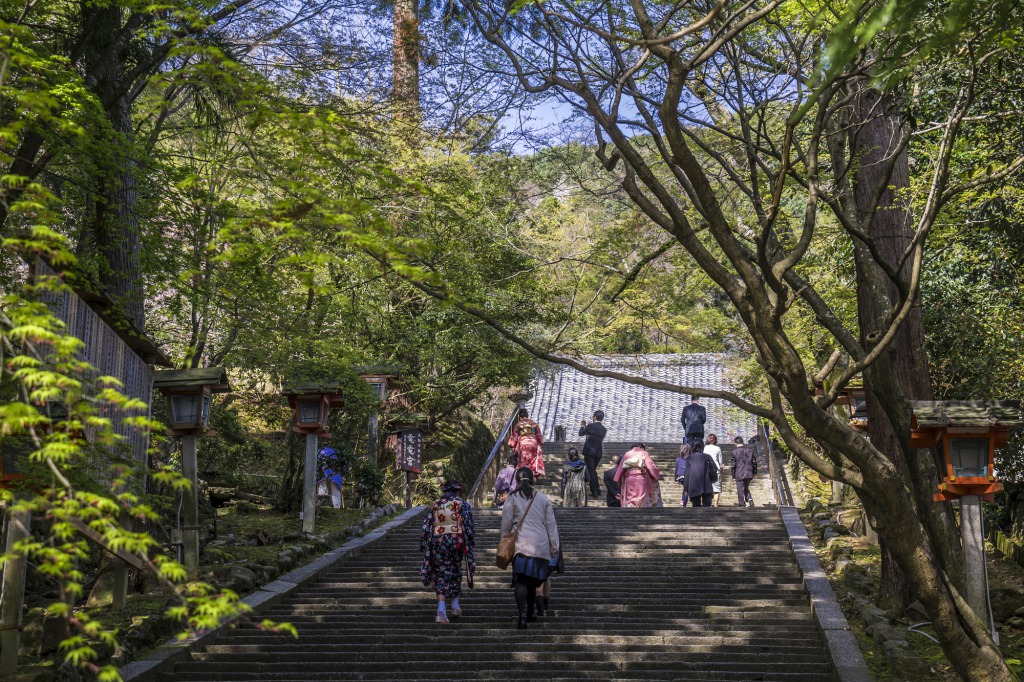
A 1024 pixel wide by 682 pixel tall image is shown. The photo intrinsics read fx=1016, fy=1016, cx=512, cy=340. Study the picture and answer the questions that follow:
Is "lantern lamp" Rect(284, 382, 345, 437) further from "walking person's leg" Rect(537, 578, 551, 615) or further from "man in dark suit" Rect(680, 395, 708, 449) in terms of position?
"man in dark suit" Rect(680, 395, 708, 449)

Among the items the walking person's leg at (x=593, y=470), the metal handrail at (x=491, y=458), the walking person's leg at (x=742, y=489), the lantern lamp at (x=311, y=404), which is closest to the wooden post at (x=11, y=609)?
the lantern lamp at (x=311, y=404)

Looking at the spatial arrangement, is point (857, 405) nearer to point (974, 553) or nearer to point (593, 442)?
point (593, 442)

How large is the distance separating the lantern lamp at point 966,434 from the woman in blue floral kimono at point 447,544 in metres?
4.42

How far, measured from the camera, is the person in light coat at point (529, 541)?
9.80 metres

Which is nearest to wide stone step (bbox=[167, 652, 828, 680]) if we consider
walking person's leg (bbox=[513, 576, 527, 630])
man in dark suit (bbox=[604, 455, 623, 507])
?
walking person's leg (bbox=[513, 576, 527, 630])

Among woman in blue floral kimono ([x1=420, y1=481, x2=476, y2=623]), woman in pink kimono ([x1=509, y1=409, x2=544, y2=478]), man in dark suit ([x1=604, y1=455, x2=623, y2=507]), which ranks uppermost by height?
woman in pink kimono ([x1=509, y1=409, x2=544, y2=478])

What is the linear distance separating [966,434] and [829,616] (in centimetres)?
273

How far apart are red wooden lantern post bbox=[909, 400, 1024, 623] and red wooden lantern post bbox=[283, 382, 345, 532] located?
28.2 feet

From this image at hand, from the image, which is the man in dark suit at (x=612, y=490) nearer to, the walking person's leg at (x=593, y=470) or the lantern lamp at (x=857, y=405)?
the walking person's leg at (x=593, y=470)

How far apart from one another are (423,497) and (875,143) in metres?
12.4

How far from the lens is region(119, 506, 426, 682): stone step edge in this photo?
8.62 meters

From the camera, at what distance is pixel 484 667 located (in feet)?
29.9

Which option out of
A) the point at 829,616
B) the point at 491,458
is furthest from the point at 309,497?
the point at 829,616

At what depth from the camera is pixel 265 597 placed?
429 inches
